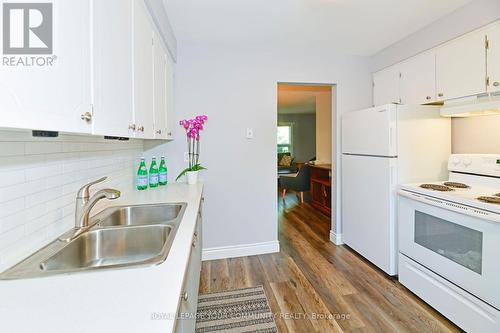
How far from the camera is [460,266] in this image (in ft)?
5.30

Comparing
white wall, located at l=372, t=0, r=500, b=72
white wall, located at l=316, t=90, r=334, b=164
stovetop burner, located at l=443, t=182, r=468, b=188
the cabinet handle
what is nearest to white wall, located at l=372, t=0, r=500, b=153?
white wall, located at l=372, t=0, r=500, b=72

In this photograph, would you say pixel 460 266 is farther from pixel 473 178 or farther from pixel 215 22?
pixel 215 22

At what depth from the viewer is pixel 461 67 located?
2000 mm

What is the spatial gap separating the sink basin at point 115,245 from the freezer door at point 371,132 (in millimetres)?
1982

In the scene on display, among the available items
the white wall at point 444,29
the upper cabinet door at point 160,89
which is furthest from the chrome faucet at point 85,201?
the white wall at point 444,29

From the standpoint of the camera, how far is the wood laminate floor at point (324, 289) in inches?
67.1

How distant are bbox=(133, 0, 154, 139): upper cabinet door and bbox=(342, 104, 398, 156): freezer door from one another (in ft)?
6.42

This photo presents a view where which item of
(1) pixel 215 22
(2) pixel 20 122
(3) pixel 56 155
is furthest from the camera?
(1) pixel 215 22

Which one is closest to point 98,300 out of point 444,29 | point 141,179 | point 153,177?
point 141,179

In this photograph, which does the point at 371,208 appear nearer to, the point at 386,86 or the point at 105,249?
the point at 386,86

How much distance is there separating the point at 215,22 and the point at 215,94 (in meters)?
0.68

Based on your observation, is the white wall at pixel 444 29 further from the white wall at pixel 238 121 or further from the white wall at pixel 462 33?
the white wall at pixel 238 121

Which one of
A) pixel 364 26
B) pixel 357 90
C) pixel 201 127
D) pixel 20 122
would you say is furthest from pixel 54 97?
pixel 357 90

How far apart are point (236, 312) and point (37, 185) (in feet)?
4.96
